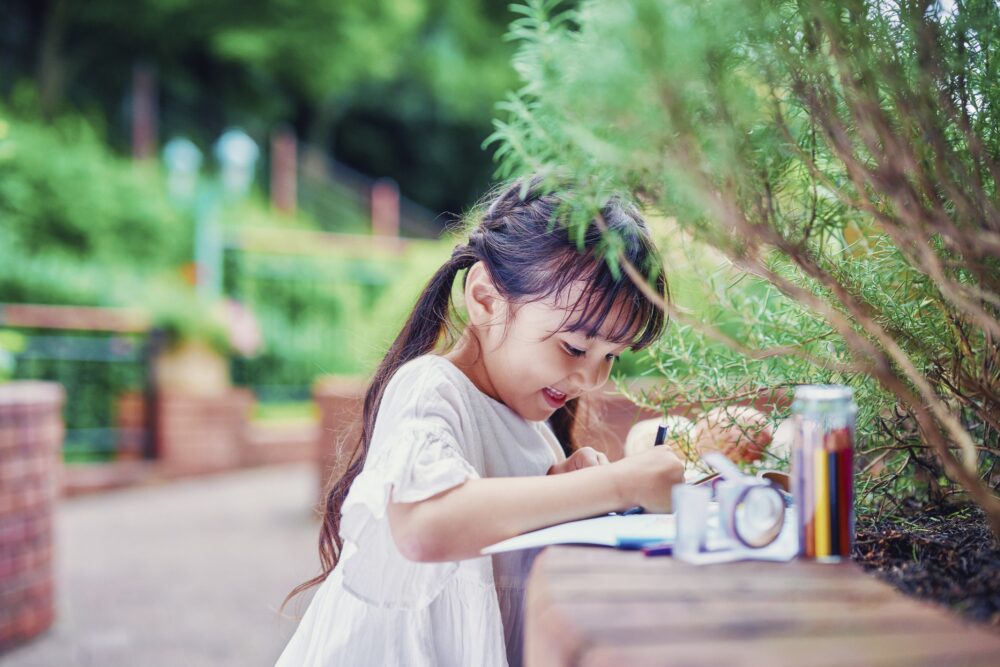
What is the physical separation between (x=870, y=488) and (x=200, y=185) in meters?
10.6

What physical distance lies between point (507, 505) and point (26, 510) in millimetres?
2866

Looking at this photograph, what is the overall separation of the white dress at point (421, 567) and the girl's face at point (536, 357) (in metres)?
0.05

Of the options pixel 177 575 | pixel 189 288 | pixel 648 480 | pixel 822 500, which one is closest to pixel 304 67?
pixel 189 288

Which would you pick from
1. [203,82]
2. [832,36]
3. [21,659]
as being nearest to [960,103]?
[832,36]

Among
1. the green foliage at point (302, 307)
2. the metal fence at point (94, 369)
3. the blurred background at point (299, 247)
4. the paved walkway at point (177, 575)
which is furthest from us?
the green foliage at point (302, 307)

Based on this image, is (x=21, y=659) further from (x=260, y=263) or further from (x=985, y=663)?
(x=260, y=263)

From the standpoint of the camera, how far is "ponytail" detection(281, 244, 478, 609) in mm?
1598

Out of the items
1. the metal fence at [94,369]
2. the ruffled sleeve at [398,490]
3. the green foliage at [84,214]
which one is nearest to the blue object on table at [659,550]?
the ruffled sleeve at [398,490]

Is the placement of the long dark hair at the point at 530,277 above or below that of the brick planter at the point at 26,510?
above

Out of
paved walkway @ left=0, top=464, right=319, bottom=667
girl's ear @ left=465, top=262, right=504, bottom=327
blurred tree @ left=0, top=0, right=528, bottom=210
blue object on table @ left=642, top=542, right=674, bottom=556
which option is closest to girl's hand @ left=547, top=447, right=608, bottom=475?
girl's ear @ left=465, top=262, right=504, bottom=327

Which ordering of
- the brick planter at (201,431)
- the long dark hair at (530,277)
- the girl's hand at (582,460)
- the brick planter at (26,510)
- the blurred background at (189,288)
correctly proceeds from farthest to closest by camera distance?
the brick planter at (201,431) < the blurred background at (189,288) < the brick planter at (26,510) < the girl's hand at (582,460) < the long dark hair at (530,277)

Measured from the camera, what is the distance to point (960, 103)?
42.2 inches

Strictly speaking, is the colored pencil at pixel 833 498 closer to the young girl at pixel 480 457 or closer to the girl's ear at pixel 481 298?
the young girl at pixel 480 457

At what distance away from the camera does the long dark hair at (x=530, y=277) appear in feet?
4.54
